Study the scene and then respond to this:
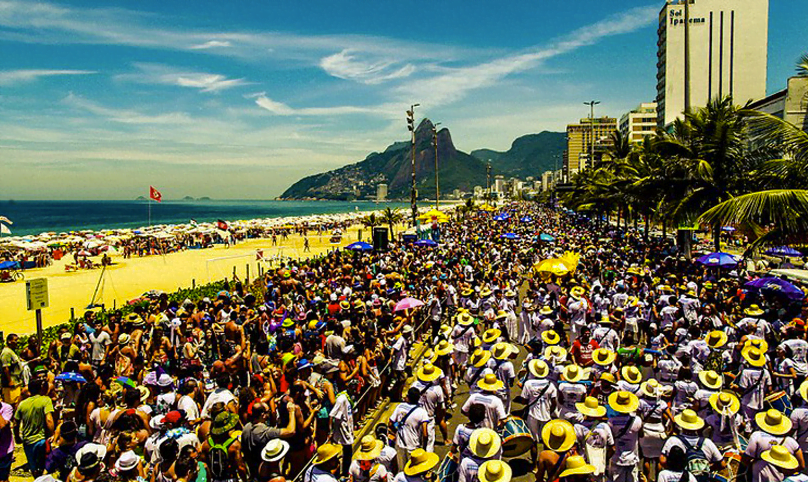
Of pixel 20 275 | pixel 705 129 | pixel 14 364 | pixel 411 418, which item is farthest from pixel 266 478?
pixel 20 275

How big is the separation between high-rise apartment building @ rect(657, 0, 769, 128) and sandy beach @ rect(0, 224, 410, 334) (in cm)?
9141

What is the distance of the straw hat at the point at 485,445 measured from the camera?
4.86m

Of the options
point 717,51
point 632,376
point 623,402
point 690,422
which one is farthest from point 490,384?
point 717,51

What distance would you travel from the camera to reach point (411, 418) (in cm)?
599

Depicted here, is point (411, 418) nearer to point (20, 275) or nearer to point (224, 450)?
point (224, 450)

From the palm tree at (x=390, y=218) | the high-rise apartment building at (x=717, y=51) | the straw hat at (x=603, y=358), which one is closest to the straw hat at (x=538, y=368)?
the straw hat at (x=603, y=358)

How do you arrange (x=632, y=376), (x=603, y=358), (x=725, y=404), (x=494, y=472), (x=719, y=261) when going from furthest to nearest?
1. (x=719, y=261)
2. (x=603, y=358)
3. (x=632, y=376)
4. (x=725, y=404)
5. (x=494, y=472)

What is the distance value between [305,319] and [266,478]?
23.8 feet

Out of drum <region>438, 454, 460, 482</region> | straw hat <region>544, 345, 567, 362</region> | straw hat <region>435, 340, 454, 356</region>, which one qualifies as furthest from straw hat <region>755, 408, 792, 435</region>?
straw hat <region>435, 340, 454, 356</region>

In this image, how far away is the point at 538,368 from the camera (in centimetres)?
707

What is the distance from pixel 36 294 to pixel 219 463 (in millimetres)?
8254

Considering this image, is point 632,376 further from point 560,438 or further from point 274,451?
point 274,451

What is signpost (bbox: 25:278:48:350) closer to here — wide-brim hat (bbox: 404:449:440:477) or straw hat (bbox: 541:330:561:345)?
wide-brim hat (bbox: 404:449:440:477)

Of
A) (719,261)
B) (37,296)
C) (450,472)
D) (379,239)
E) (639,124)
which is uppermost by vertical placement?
(639,124)
